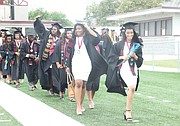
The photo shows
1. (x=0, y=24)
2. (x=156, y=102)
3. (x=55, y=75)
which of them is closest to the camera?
(x=156, y=102)

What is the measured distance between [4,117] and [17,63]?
6162 millimetres

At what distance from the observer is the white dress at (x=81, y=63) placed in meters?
7.84

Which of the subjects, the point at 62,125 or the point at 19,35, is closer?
the point at 62,125

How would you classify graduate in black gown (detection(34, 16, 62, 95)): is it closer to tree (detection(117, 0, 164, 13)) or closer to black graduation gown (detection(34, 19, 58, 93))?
black graduation gown (detection(34, 19, 58, 93))

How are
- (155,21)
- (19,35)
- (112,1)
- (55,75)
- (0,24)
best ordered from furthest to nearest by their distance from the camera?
(112,1), (155,21), (0,24), (19,35), (55,75)

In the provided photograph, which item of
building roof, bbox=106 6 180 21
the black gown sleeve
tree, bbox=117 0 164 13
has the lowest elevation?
the black gown sleeve

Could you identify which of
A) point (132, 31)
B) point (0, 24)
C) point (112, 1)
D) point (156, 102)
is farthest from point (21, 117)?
point (112, 1)

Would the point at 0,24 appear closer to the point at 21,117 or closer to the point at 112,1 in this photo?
the point at 21,117

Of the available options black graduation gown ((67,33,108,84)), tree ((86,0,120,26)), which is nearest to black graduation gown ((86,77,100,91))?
black graduation gown ((67,33,108,84))

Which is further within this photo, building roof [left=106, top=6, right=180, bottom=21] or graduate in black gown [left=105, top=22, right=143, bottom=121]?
building roof [left=106, top=6, right=180, bottom=21]

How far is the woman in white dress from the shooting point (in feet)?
25.8

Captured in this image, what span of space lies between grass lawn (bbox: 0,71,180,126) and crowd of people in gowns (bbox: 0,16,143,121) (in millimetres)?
267

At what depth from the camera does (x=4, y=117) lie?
26.0ft

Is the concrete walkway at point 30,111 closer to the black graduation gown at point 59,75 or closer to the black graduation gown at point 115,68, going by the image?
the black graduation gown at point 59,75
